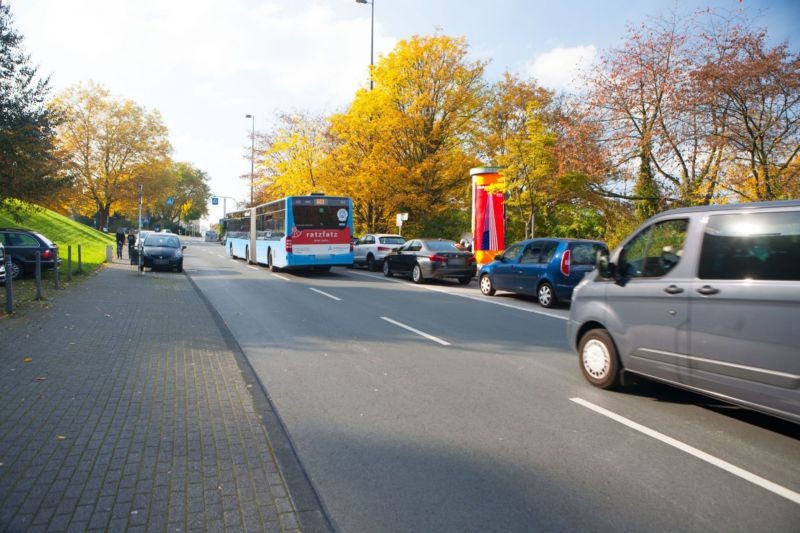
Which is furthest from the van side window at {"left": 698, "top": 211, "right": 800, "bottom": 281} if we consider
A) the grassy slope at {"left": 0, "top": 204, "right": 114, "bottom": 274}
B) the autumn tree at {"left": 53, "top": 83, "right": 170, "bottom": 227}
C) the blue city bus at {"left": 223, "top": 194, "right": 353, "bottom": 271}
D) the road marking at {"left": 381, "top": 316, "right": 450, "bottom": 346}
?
the autumn tree at {"left": 53, "top": 83, "right": 170, "bottom": 227}

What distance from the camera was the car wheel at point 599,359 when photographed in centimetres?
555

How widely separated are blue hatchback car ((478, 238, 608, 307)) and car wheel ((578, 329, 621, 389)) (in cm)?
605

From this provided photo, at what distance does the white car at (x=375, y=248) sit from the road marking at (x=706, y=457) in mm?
19334

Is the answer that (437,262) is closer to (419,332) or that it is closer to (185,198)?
(419,332)

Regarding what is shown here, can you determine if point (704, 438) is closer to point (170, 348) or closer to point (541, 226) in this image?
point (170, 348)

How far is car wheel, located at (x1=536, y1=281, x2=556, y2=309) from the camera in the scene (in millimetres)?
12305

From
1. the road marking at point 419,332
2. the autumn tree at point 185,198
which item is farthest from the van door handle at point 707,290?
the autumn tree at point 185,198

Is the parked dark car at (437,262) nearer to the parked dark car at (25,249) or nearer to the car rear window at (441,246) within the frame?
the car rear window at (441,246)

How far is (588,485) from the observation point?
3.51m

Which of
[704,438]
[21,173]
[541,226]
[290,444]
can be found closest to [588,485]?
[704,438]

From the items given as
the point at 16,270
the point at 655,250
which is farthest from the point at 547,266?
the point at 16,270

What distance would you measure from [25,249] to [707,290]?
17.5 meters

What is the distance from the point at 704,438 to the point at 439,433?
2.14m

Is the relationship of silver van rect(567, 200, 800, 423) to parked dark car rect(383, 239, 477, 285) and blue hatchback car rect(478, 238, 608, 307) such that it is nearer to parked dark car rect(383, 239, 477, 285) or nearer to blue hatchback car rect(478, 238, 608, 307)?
blue hatchback car rect(478, 238, 608, 307)
